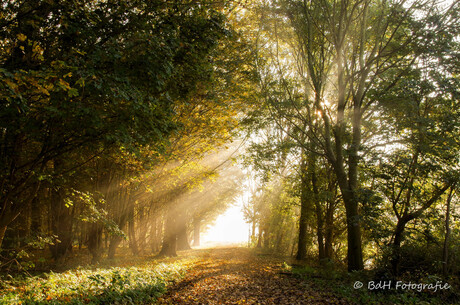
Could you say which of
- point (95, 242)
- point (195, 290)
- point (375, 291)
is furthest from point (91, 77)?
point (95, 242)

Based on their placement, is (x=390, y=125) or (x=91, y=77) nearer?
(x=91, y=77)

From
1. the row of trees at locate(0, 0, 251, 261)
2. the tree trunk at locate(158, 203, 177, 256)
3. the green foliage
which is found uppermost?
the row of trees at locate(0, 0, 251, 261)

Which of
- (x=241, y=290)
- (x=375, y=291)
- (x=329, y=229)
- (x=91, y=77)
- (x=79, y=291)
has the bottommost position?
(x=241, y=290)

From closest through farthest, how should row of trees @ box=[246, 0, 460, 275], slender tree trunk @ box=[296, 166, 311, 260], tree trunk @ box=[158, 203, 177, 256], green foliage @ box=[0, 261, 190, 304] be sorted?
green foliage @ box=[0, 261, 190, 304] < row of trees @ box=[246, 0, 460, 275] < slender tree trunk @ box=[296, 166, 311, 260] < tree trunk @ box=[158, 203, 177, 256]

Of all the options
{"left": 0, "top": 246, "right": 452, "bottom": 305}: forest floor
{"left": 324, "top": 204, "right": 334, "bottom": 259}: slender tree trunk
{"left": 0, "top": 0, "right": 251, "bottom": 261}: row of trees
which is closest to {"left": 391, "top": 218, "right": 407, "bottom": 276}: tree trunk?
{"left": 0, "top": 246, "right": 452, "bottom": 305}: forest floor

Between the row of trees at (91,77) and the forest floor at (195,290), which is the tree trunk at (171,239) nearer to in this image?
the forest floor at (195,290)

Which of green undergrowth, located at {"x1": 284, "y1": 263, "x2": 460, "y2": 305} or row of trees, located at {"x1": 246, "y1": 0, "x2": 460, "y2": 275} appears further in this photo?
row of trees, located at {"x1": 246, "y1": 0, "x2": 460, "y2": 275}

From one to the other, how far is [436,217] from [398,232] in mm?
1198

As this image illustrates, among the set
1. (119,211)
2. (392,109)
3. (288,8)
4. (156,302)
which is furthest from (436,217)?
(119,211)

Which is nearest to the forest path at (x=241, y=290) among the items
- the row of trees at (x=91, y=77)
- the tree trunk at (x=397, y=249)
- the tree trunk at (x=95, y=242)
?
the tree trunk at (x=397, y=249)

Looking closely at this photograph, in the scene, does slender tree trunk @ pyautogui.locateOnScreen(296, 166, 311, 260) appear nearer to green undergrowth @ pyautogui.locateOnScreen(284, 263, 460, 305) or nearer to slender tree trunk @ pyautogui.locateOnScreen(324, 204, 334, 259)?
slender tree trunk @ pyautogui.locateOnScreen(324, 204, 334, 259)

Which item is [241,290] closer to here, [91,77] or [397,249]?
[397,249]

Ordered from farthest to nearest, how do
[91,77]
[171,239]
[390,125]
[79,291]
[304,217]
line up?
[171,239]
[304,217]
[390,125]
[79,291]
[91,77]

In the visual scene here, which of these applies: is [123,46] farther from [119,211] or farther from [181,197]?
[181,197]
